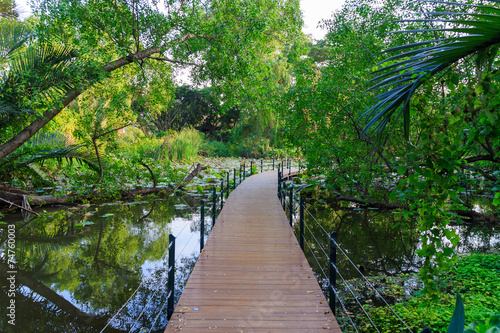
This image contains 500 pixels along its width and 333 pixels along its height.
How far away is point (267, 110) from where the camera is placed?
975 cm

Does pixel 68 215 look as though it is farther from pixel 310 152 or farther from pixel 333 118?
Result: pixel 333 118

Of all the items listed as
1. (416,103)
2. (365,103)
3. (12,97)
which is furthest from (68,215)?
(416,103)

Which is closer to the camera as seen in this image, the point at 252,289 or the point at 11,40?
the point at 252,289

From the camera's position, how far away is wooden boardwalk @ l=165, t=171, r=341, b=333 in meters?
Result: 2.90

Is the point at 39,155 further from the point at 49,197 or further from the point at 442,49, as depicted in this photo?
the point at 442,49

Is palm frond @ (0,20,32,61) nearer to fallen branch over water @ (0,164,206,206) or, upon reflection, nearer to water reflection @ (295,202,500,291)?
fallen branch over water @ (0,164,206,206)

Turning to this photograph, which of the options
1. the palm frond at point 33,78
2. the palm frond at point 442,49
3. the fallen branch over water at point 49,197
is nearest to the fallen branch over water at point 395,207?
the palm frond at point 442,49

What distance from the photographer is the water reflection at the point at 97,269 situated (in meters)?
3.88

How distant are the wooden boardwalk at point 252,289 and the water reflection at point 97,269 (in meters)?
0.49

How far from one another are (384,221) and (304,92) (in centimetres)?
412

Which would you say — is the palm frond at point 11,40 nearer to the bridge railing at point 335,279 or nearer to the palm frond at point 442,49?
the bridge railing at point 335,279

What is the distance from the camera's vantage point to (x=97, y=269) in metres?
5.32

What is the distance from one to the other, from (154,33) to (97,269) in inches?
228

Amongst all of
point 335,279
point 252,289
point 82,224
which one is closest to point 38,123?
point 82,224
